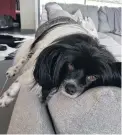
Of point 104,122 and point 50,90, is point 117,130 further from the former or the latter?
point 50,90

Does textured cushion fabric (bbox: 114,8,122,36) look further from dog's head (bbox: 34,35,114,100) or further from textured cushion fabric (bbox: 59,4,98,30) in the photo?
dog's head (bbox: 34,35,114,100)

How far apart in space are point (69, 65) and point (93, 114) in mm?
326

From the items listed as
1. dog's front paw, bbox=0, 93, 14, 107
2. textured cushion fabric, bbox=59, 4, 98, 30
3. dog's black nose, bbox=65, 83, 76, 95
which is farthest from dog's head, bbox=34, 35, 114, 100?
textured cushion fabric, bbox=59, 4, 98, 30

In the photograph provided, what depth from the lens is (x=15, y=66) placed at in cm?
171

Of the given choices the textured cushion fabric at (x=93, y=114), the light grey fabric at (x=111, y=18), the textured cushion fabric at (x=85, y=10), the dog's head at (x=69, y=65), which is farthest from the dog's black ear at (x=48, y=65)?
the light grey fabric at (x=111, y=18)

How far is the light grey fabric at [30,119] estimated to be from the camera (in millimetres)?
693

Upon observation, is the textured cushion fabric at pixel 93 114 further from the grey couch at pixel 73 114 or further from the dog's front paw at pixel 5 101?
the dog's front paw at pixel 5 101

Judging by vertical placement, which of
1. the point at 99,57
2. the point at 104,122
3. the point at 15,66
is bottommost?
the point at 15,66

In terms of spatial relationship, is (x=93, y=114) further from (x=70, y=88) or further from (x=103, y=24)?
(x=103, y=24)

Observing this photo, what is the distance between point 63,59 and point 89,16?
104 inches

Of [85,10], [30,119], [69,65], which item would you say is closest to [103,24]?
[85,10]

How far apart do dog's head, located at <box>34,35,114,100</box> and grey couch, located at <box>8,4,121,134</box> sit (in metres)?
0.10

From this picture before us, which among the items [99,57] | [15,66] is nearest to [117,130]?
[99,57]

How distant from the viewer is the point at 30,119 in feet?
2.36
